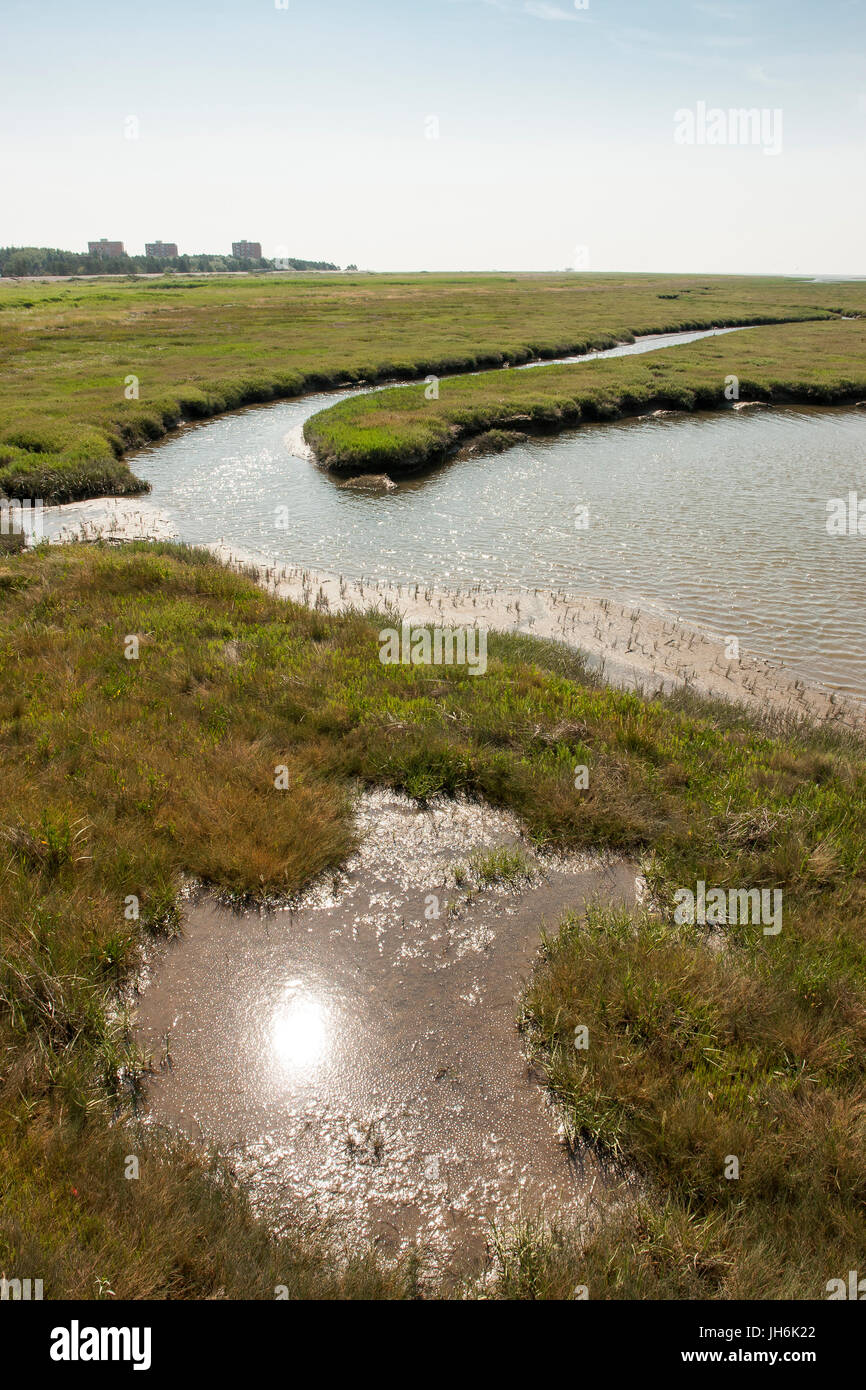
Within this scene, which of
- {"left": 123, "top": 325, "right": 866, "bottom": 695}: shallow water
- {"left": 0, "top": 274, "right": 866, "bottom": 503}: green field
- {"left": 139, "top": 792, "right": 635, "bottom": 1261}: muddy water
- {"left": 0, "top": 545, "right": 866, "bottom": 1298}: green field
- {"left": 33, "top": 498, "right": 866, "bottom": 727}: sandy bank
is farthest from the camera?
{"left": 0, "top": 274, "right": 866, "bottom": 503}: green field

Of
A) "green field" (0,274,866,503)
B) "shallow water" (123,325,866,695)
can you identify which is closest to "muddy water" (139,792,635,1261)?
"shallow water" (123,325,866,695)

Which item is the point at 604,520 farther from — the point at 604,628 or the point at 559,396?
the point at 559,396

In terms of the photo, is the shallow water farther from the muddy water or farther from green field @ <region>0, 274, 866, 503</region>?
the muddy water

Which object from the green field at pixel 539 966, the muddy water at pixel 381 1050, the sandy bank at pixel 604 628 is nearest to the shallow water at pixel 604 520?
the sandy bank at pixel 604 628

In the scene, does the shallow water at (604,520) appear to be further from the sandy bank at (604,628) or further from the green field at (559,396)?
the green field at (559,396)
